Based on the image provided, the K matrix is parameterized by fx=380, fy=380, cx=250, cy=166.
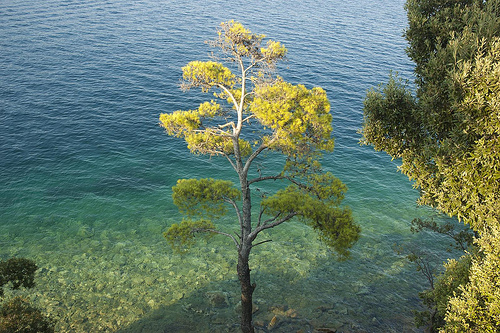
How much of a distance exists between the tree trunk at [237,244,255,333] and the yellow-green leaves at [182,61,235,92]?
9416 millimetres

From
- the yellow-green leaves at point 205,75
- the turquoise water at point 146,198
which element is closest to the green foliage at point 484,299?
the turquoise water at point 146,198

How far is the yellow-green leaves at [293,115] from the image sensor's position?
18281 millimetres

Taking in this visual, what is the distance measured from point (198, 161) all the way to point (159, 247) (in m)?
17.3

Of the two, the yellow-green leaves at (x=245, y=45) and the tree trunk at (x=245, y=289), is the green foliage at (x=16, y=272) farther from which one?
the yellow-green leaves at (x=245, y=45)

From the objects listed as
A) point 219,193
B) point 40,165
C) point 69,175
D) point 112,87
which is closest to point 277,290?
point 219,193

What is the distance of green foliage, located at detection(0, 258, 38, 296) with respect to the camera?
656 inches

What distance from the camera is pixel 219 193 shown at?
22453 mm

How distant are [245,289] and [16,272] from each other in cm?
1193

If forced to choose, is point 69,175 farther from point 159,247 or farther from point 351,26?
point 351,26

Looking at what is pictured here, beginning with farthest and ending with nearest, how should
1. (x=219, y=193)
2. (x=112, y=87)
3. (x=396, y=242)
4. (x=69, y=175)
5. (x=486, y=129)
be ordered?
1. (x=112, y=87)
2. (x=69, y=175)
3. (x=396, y=242)
4. (x=219, y=193)
5. (x=486, y=129)

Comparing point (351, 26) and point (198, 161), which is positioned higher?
point (351, 26)

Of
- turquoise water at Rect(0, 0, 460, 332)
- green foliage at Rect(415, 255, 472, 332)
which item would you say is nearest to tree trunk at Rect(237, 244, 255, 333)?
turquoise water at Rect(0, 0, 460, 332)

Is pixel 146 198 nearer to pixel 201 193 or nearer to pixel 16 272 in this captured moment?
pixel 201 193

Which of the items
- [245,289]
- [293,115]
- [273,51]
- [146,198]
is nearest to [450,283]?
[245,289]
